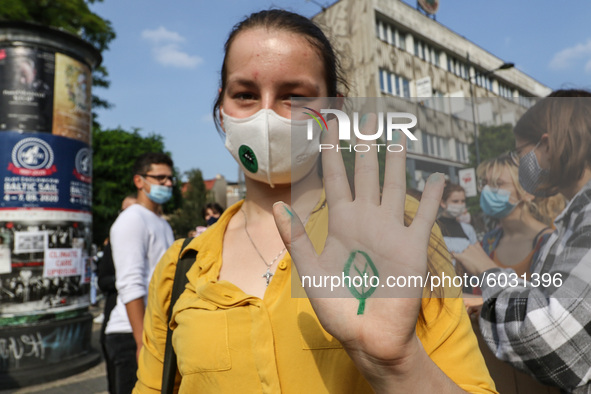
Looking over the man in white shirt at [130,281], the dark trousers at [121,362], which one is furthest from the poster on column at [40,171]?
the dark trousers at [121,362]

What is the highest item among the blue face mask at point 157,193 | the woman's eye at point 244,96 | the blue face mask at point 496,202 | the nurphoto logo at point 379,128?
the woman's eye at point 244,96

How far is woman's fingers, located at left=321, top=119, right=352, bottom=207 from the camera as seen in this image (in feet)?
2.82

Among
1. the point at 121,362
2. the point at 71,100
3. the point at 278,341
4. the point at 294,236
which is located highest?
the point at 71,100

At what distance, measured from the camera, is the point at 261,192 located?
147cm

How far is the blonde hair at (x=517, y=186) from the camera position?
836mm

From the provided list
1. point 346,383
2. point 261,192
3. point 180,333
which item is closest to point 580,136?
point 346,383

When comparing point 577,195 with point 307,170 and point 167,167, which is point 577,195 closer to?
point 307,170

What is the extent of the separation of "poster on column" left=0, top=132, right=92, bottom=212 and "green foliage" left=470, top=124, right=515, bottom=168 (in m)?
5.99

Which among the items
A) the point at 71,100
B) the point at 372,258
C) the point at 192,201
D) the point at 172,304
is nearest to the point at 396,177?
the point at 372,258

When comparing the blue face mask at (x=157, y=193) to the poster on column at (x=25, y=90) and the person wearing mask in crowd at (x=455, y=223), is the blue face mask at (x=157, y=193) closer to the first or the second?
→ the poster on column at (x=25, y=90)

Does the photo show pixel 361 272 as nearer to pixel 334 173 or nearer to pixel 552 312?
pixel 334 173

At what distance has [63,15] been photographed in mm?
12383

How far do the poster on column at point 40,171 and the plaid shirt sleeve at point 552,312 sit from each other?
5.76 m

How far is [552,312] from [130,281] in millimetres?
2605
